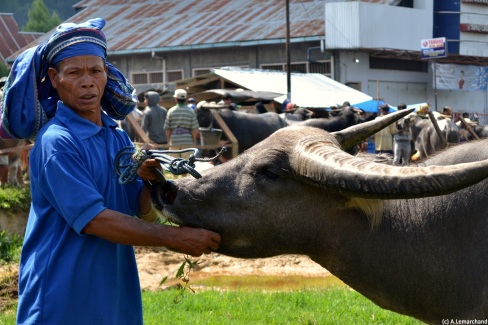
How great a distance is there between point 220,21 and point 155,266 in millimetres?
29739

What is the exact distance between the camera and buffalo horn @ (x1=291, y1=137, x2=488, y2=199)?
10.3 feet

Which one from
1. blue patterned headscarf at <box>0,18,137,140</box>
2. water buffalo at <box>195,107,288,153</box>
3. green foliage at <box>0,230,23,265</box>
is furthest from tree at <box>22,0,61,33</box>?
blue patterned headscarf at <box>0,18,137,140</box>

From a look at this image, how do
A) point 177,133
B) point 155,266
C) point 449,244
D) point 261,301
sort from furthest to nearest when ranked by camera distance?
point 177,133 → point 155,266 → point 261,301 → point 449,244

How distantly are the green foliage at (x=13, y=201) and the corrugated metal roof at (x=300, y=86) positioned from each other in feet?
53.8

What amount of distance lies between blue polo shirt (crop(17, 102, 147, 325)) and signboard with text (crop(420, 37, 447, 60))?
103 feet

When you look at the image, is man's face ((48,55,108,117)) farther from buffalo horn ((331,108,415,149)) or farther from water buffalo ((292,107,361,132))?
water buffalo ((292,107,361,132))

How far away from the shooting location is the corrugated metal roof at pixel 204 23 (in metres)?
35.5

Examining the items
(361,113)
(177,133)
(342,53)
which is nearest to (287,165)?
(177,133)

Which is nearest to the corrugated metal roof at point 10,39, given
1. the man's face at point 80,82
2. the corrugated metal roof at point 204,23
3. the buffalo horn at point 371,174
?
the corrugated metal roof at point 204,23

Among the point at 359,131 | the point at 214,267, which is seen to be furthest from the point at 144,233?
the point at 214,267

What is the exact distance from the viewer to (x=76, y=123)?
12.5 feet

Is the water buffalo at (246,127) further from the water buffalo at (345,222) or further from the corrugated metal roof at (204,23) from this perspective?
the corrugated metal roof at (204,23)

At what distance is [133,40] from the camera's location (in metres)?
38.7

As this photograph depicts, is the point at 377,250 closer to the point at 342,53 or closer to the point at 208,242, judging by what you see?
the point at 208,242
